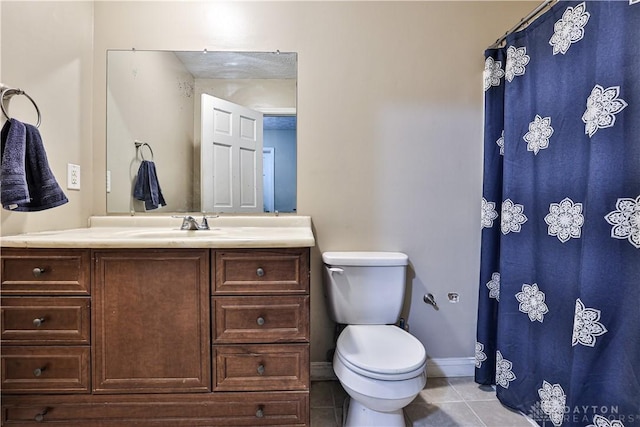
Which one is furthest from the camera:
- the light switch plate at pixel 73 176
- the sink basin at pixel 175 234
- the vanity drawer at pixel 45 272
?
the light switch plate at pixel 73 176

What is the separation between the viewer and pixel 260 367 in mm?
1147

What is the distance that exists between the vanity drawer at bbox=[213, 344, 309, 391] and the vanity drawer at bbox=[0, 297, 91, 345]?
0.51 meters

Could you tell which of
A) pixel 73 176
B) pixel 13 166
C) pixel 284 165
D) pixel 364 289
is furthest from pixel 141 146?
pixel 364 289

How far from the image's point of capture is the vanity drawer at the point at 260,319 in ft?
3.74

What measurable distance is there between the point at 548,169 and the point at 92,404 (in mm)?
2078

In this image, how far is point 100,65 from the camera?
5.37ft

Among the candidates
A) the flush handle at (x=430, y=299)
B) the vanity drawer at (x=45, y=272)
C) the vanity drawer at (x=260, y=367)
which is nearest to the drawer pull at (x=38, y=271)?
the vanity drawer at (x=45, y=272)

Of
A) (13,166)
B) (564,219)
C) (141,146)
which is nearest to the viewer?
(13,166)

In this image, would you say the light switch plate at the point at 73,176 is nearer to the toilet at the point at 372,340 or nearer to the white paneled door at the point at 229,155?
the white paneled door at the point at 229,155

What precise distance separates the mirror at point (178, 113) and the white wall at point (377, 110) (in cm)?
6

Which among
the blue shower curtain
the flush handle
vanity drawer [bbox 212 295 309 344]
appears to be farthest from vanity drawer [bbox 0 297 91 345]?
the blue shower curtain

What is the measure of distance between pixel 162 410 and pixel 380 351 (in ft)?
2.95

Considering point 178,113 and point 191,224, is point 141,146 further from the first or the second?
point 191,224

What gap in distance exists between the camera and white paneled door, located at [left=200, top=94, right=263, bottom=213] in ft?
5.46
